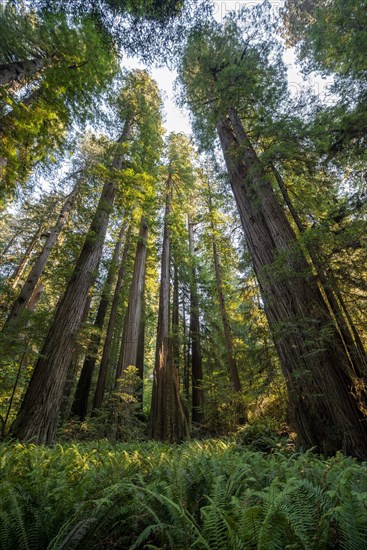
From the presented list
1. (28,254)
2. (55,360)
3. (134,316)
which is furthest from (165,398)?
(28,254)

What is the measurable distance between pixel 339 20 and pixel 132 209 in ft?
22.7

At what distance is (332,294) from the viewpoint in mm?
3975

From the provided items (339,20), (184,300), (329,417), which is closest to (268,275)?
(329,417)

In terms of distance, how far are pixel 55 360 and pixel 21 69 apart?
670cm

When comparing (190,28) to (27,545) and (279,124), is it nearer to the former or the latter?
(279,124)

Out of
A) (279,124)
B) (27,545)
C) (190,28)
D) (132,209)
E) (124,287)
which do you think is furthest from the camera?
(124,287)

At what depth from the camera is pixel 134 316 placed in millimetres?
9258

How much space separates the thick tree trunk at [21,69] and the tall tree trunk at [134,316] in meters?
5.76

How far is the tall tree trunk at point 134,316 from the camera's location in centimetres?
859

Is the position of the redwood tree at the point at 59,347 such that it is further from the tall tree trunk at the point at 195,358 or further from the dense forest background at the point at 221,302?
the tall tree trunk at the point at 195,358

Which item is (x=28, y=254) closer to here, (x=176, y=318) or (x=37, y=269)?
(x=37, y=269)

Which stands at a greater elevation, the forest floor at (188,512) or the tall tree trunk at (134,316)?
the tall tree trunk at (134,316)

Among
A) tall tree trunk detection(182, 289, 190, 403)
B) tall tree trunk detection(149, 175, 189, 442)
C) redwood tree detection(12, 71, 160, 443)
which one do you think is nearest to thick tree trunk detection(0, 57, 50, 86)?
redwood tree detection(12, 71, 160, 443)

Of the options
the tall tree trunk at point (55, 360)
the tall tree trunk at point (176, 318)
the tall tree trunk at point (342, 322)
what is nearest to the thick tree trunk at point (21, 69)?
the tall tree trunk at point (55, 360)
